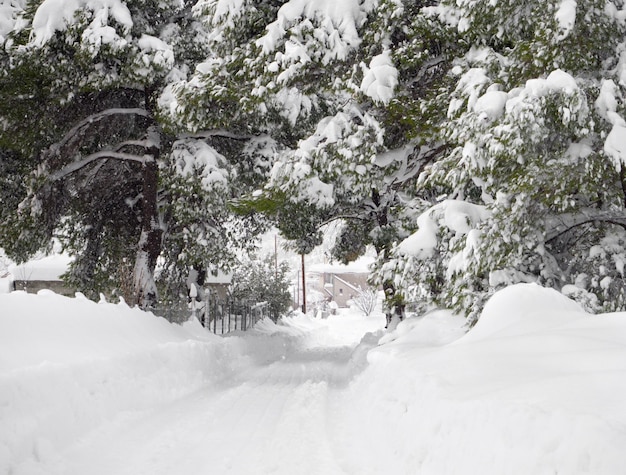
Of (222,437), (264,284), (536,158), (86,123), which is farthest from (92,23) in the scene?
(264,284)

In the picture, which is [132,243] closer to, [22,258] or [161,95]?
[22,258]

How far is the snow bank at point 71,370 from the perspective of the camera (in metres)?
4.93

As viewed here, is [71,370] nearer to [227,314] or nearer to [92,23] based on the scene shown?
[92,23]

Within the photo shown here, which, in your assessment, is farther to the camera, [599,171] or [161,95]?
[161,95]

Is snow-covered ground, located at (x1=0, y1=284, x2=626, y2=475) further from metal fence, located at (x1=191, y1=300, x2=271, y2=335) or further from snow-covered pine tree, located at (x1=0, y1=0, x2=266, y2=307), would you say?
metal fence, located at (x1=191, y1=300, x2=271, y2=335)

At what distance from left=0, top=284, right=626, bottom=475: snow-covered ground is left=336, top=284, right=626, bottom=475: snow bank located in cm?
1

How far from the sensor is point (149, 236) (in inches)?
547

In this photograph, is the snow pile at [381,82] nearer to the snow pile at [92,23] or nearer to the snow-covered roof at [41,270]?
the snow pile at [92,23]

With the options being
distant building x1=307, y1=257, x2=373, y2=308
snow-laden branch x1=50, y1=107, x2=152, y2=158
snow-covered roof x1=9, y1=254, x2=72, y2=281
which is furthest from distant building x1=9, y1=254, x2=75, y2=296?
distant building x1=307, y1=257, x2=373, y2=308

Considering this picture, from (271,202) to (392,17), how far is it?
3790 millimetres

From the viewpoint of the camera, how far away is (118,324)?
9188 millimetres

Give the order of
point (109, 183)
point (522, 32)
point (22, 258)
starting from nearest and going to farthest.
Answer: point (522, 32)
point (22, 258)
point (109, 183)

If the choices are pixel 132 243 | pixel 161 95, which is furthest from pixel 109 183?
pixel 161 95

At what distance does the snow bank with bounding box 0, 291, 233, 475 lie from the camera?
4.93 metres
